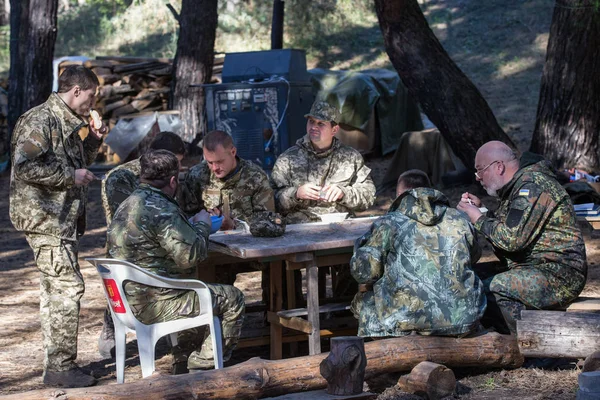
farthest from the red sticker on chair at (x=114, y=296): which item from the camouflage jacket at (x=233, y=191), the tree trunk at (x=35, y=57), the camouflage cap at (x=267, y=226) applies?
the tree trunk at (x=35, y=57)

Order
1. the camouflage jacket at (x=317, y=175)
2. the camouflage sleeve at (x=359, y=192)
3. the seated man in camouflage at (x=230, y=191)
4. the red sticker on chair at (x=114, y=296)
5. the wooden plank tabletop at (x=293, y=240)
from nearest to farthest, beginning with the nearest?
the red sticker on chair at (x=114, y=296), the wooden plank tabletop at (x=293, y=240), the seated man in camouflage at (x=230, y=191), the camouflage sleeve at (x=359, y=192), the camouflage jacket at (x=317, y=175)

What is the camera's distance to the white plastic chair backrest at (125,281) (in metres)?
4.61

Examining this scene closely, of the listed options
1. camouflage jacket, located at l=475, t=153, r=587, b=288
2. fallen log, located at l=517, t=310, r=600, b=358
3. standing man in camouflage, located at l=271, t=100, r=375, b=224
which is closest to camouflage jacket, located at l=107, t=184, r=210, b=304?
standing man in camouflage, located at l=271, t=100, r=375, b=224

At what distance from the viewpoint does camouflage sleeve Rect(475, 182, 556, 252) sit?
527 centimetres

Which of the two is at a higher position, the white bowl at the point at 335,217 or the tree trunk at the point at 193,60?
the tree trunk at the point at 193,60

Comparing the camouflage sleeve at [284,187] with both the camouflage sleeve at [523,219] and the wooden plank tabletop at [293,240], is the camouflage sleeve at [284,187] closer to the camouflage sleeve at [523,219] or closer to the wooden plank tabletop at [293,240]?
the wooden plank tabletop at [293,240]

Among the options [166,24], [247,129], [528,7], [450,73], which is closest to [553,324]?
[450,73]

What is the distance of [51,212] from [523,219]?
115 inches

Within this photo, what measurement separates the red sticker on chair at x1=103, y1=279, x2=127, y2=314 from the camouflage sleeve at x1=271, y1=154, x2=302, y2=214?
2.02 m

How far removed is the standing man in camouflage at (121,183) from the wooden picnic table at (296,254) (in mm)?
700

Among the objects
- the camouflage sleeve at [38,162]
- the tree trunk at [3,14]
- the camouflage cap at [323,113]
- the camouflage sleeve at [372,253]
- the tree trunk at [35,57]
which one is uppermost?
the tree trunk at [3,14]

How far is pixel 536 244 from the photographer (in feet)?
17.7

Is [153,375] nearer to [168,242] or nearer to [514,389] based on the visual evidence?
[168,242]

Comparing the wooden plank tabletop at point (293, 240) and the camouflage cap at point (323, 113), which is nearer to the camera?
the wooden plank tabletop at point (293, 240)
